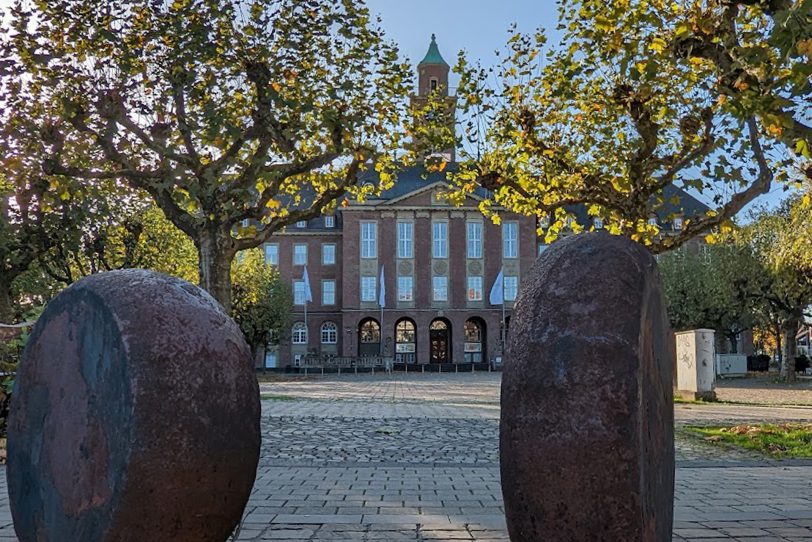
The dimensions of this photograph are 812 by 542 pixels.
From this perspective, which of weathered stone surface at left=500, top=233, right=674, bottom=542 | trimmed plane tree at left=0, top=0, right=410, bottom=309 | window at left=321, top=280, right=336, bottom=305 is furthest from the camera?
window at left=321, top=280, right=336, bottom=305

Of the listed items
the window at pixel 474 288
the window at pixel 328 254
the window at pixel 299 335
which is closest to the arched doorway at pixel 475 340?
the window at pixel 474 288

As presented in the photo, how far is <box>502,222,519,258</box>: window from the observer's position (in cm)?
6147

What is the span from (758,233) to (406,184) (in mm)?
32855

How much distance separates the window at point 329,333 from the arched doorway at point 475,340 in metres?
11.2

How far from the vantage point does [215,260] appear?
545 inches

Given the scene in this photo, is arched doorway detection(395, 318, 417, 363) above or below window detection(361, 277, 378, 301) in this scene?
below

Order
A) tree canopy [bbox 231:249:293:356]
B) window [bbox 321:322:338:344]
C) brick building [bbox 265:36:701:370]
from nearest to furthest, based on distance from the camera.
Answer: tree canopy [bbox 231:249:293:356]
brick building [bbox 265:36:701:370]
window [bbox 321:322:338:344]

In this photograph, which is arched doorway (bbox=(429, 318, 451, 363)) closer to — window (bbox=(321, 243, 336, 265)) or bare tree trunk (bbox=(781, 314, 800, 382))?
window (bbox=(321, 243, 336, 265))

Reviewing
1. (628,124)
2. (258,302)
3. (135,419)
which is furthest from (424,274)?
(135,419)

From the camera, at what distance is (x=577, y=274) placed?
326cm

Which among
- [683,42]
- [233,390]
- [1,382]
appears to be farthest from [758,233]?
[233,390]

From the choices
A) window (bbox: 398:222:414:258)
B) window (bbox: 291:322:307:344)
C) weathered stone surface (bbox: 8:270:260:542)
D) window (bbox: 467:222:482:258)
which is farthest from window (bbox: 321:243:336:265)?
weathered stone surface (bbox: 8:270:260:542)

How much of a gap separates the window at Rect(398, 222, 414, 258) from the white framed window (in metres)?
9.70

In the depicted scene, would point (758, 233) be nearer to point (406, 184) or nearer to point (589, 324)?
point (406, 184)
